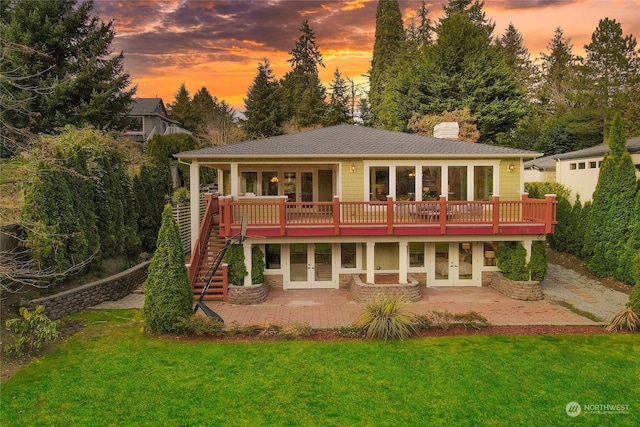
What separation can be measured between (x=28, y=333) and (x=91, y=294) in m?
3.60

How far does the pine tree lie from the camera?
147 feet

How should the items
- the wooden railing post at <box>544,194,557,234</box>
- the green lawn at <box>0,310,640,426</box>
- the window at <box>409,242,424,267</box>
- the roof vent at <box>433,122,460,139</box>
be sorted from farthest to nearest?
1. the roof vent at <box>433,122,460,139</box>
2. the window at <box>409,242,424,267</box>
3. the wooden railing post at <box>544,194,557,234</box>
4. the green lawn at <box>0,310,640,426</box>

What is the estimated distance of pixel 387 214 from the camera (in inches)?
530

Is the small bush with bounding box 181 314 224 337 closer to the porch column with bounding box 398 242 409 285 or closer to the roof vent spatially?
the porch column with bounding box 398 242 409 285

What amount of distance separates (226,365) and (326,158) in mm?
8205

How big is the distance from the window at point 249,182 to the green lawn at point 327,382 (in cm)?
827

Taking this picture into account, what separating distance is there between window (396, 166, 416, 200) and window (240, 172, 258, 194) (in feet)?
19.6

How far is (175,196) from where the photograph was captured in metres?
22.9

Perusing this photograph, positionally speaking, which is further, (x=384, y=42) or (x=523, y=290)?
(x=384, y=42)

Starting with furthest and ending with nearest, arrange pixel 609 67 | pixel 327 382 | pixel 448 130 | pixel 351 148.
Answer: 1. pixel 609 67
2. pixel 448 130
3. pixel 351 148
4. pixel 327 382

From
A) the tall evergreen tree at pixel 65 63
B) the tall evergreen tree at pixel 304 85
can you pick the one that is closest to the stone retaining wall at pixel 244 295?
the tall evergreen tree at pixel 65 63

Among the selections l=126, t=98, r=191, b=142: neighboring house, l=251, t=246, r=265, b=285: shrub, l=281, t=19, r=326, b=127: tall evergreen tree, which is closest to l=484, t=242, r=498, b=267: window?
l=251, t=246, r=265, b=285: shrub

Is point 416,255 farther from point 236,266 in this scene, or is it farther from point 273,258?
point 236,266

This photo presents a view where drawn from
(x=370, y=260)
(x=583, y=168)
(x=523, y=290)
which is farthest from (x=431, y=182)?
(x=583, y=168)
